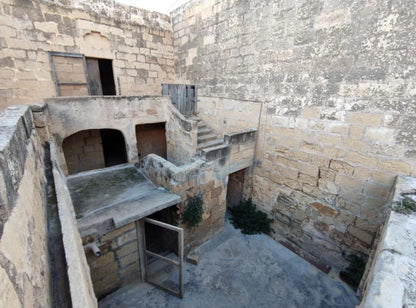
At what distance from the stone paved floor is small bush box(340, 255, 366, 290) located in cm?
15

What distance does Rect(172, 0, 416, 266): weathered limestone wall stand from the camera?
3010 millimetres

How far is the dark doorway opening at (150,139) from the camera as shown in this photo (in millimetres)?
7204

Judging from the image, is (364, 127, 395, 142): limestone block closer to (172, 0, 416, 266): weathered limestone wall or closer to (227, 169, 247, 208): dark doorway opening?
(172, 0, 416, 266): weathered limestone wall

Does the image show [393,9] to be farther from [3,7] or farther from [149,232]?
[3,7]

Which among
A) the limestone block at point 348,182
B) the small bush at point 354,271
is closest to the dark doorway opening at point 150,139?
the limestone block at point 348,182

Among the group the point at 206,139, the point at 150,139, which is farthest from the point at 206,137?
the point at 150,139

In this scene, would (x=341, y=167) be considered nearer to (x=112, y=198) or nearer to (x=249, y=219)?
(x=249, y=219)

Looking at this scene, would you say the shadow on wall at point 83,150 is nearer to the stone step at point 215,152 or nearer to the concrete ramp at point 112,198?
the concrete ramp at point 112,198

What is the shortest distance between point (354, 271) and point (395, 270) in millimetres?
3268

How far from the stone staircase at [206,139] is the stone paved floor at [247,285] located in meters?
2.55

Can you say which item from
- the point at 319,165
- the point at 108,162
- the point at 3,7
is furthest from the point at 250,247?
the point at 3,7

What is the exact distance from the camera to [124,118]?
16.8 feet

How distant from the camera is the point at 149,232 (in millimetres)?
5336

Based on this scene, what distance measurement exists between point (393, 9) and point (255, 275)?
5188 mm
